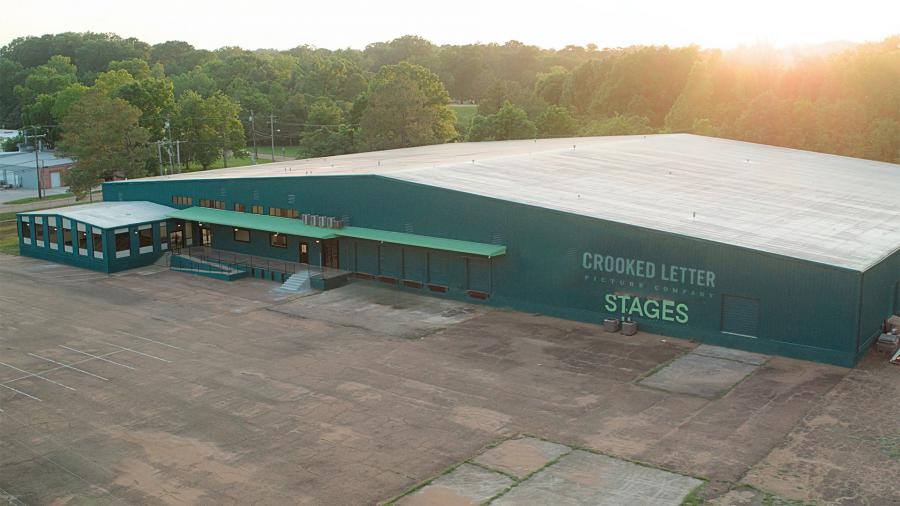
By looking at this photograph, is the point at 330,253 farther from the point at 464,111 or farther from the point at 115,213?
the point at 464,111

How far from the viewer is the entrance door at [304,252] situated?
50537 millimetres

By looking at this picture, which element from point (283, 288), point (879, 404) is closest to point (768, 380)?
point (879, 404)

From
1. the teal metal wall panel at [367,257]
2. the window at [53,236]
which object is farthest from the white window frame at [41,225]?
the teal metal wall panel at [367,257]

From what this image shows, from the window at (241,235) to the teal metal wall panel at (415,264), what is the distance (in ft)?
44.9

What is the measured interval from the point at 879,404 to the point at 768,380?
389 centimetres

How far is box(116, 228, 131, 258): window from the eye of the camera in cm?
5234

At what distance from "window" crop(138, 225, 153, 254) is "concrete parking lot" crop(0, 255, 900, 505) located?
12310 mm

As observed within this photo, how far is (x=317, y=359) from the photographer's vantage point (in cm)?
3453

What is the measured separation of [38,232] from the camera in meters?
56.6

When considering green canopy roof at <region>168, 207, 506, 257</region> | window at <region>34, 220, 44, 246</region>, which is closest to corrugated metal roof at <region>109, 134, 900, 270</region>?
green canopy roof at <region>168, 207, 506, 257</region>

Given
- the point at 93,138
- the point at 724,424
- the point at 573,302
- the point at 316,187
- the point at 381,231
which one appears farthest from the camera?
the point at 93,138

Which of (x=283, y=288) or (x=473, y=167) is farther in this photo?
(x=473, y=167)

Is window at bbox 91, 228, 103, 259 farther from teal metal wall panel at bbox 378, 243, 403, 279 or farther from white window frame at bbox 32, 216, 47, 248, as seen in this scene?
teal metal wall panel at bbox 378, 243, 403, 279

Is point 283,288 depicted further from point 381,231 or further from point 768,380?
point 768,380
